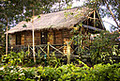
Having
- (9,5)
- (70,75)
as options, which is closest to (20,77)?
(70,75)

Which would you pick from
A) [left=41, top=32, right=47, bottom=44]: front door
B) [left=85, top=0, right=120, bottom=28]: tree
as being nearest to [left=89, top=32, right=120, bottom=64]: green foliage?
[left=85, top=0, right=120, bottom=28]: tree

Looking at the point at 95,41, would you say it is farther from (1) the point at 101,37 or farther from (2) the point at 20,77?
(2) the point at 20,77

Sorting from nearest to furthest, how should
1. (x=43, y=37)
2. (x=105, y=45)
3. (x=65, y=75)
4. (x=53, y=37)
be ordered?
(x=65, y=75), (x=105, y=45), (x=53, y=37), (x=43, y=37)

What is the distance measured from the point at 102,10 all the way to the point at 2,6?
3.75m

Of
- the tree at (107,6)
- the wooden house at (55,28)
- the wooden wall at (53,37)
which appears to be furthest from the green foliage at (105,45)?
the wooden wall at (53,37)

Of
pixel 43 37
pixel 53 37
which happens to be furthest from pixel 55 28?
pixel 43 37

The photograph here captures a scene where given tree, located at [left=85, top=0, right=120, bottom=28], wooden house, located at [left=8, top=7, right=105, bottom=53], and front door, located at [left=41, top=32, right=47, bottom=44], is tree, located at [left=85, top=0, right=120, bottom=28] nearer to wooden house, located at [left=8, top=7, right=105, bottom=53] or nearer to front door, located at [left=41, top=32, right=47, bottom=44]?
wooden house, located at [left=8, top=7, right=105, bottom=53]

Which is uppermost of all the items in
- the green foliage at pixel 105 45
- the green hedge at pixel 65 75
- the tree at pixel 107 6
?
the tree at pixel 107 6

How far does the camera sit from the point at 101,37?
5.80 metres

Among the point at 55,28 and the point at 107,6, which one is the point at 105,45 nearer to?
the point at 107,6

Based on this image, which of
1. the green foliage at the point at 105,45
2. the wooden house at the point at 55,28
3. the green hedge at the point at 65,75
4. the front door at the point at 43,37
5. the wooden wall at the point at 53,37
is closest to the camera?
the green hedge at the point at 65,75

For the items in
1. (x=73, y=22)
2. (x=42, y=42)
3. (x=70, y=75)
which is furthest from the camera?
(x=42, y=42)

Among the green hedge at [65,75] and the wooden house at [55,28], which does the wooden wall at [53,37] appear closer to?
the wooden house at [55,28]

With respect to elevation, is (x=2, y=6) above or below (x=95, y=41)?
above
